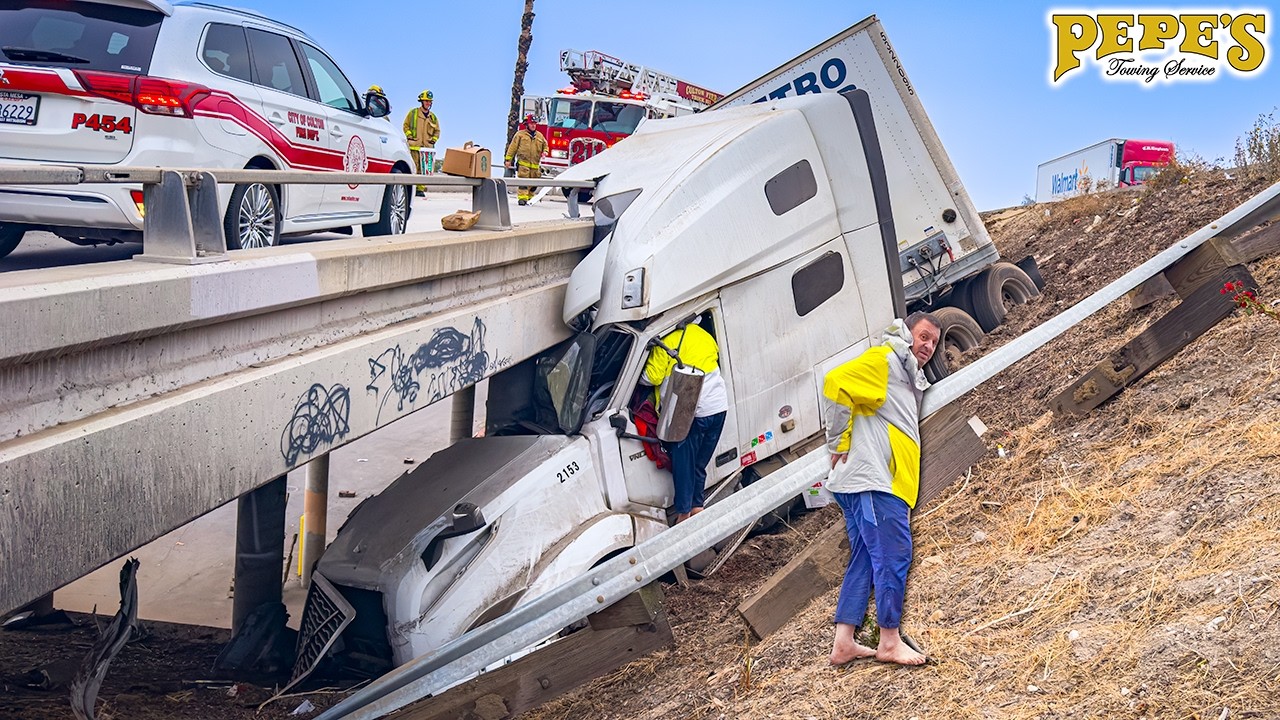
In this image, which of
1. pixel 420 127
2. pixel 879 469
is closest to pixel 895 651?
pixel 879 469

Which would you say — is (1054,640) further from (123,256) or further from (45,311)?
(123,256)

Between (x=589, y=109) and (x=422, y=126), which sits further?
(x=589, y=109)

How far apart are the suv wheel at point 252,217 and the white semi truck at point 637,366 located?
1.87 m

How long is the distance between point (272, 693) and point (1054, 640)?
492 centimetres

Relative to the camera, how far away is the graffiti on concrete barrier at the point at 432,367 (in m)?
5.64

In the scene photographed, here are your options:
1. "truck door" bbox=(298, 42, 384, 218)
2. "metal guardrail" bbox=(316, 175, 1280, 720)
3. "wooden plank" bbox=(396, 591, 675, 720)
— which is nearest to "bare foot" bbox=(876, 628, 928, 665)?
"metal guardrail" bbox=(316, 175, 1280, 720)

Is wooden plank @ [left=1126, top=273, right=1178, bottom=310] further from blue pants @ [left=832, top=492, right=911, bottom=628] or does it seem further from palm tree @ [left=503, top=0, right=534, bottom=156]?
palm tree @ [left=503, top=0, right=534, bottom=156]

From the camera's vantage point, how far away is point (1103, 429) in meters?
6.53

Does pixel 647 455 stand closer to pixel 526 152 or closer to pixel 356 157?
pixel 356 157

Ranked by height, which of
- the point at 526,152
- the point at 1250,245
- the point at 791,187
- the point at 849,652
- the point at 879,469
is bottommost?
the point at 849,652

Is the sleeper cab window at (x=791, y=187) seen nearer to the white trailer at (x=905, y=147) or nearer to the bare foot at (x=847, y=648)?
the white trailer at (x=905, y=147)

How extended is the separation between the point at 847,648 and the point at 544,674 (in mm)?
1353

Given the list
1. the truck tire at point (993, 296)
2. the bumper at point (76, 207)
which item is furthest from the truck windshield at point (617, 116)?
the bumper at point (76, 207)

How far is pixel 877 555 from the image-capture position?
4.39 meters
